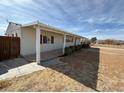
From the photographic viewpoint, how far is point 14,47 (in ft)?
26.2

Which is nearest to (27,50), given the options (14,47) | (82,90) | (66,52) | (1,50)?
(14,47)

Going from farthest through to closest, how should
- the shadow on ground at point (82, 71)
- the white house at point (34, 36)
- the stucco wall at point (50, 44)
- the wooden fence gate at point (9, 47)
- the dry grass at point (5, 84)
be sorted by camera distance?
the stucco wall at point (50, 44) < the wooden fence gate at point (9, 47) < the white house at point (34, 36) < the shadow on ground at point (82, 71) < the dry grass at point (5, 84)

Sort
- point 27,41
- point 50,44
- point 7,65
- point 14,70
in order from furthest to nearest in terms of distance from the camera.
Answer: point 50,44, point 27,41, point 7,65, point 14,70

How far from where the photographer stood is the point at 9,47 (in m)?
7.55

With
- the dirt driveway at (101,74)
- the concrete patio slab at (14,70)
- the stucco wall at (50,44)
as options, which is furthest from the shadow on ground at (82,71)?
the stucco wall at (50,44)

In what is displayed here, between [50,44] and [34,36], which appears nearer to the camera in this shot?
[34,36]

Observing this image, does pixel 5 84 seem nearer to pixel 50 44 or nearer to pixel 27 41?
pixel 27 41

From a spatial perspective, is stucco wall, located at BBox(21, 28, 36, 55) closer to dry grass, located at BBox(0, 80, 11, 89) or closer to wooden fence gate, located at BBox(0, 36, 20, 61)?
wooden fence gate, located at BBox(0, 36, 20, 61)

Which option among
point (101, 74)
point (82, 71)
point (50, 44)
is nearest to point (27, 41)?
point (50, 44)

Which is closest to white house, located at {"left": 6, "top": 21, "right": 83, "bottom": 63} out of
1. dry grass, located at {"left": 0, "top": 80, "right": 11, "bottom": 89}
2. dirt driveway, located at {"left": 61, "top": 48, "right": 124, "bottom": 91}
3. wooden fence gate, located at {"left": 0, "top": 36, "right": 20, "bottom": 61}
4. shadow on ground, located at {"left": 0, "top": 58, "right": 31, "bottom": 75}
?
wooden fence gate, located at {"left": 0, "top": 36, "right": 20, "bottom": 61}

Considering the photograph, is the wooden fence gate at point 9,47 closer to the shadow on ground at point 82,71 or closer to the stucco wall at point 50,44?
the stucco wall at point 50,44

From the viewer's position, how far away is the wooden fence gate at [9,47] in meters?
7.09

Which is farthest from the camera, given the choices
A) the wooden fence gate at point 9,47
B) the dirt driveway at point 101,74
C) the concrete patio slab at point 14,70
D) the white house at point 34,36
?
the wooden fence gate at point 9,47

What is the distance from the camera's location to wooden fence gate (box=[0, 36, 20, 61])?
7.09 m
